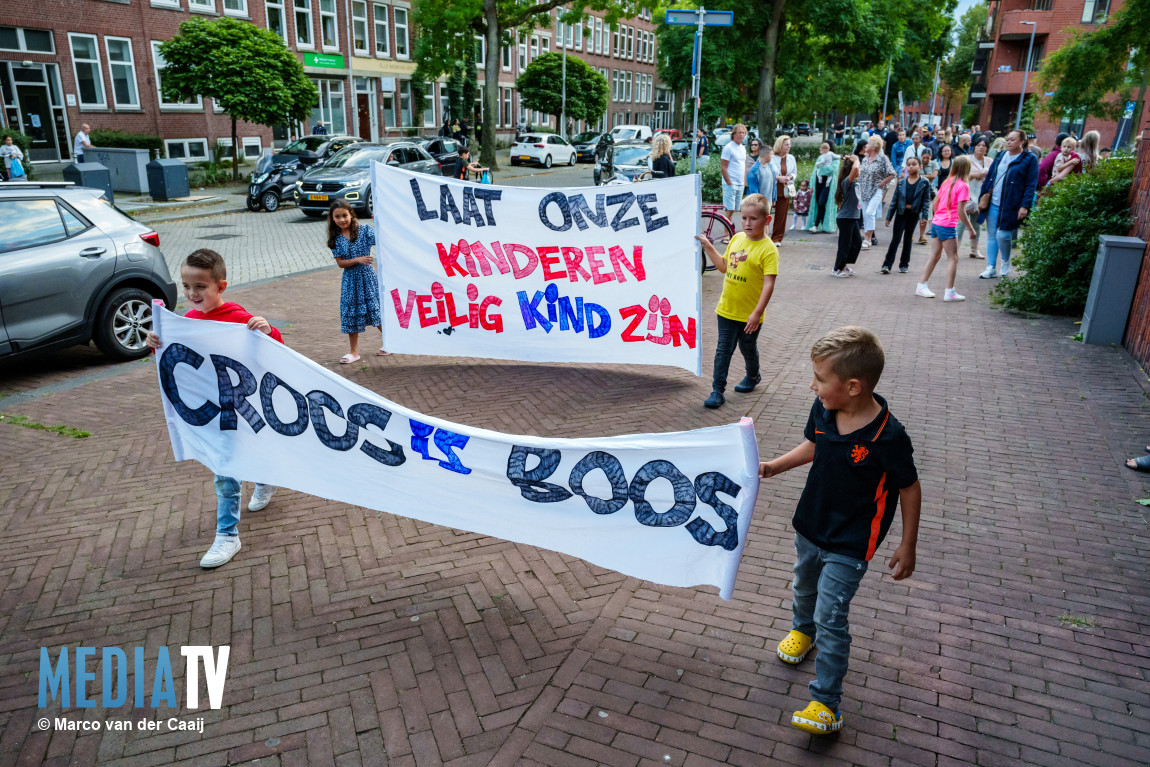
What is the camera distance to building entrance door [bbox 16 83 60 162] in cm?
2583

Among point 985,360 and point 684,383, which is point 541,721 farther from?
point 985,360

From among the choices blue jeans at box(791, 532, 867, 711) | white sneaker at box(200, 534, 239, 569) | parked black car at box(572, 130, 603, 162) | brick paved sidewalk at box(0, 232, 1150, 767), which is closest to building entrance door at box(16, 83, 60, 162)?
parked black car at box(572, 130, 603, 162)

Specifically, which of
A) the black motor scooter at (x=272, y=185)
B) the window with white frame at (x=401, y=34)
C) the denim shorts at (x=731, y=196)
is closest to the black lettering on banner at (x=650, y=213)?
the denim shorts at (x=731, y=196)

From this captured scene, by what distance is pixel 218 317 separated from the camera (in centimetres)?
449

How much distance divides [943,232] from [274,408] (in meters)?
9.43

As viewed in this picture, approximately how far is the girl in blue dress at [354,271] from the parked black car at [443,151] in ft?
47.3

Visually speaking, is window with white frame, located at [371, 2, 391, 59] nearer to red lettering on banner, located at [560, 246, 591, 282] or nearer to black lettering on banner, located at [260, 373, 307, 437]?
red lettering on banner, located at [560, 246, 591, 282]

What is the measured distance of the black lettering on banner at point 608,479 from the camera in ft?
12.0

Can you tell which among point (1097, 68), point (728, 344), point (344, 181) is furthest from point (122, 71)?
point (1097, 68)

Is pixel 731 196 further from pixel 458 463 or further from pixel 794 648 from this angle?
pixel 794 648

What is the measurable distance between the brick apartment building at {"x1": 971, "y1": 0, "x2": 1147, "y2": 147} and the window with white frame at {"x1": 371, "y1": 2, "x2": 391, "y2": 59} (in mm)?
38859

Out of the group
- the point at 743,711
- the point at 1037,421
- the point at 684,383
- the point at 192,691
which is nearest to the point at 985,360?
the point at 1037,421

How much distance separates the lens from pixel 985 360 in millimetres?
8469

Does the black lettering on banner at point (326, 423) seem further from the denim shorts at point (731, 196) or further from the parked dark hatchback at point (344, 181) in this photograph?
the parked dark hatchback at point (344, 181)
